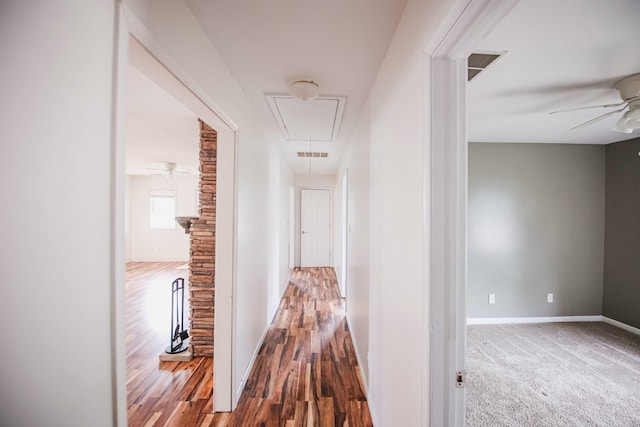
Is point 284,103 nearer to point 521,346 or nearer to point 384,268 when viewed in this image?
point 384,268

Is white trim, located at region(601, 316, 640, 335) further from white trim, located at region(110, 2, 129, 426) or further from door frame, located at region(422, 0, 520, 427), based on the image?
white trim, located at region(110, 2, 129, 426)

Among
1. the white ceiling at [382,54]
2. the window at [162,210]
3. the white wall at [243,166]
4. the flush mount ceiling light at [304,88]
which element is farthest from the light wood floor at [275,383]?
the window at [162,210]

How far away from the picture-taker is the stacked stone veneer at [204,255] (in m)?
2.40

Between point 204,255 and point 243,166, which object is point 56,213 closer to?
point 243,166

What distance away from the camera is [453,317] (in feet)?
2.81

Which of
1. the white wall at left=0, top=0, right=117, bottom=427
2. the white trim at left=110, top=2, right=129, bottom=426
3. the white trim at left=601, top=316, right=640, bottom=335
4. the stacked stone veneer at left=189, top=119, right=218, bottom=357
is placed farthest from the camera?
the white trim at left=601, top=316, right=640, bottom=335

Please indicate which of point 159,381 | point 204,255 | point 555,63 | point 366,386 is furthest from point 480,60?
point 159,381

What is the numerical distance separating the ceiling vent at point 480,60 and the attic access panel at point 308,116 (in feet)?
3.15

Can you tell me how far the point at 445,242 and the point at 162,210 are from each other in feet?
28.1

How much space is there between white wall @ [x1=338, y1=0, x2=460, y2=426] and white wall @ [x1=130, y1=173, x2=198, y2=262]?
707cm

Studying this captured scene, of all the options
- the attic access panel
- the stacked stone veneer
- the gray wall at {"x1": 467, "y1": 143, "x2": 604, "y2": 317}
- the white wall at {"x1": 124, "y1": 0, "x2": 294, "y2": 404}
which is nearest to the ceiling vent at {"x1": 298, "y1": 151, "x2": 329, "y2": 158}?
the white wall at {"x1": 124, "y1": 0, "x2": 294, "y2": 404}

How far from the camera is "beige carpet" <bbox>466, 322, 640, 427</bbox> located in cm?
187

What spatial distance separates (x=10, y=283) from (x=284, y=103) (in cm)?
213

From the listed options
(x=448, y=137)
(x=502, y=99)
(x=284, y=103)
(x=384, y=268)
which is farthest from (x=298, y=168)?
(x=448, y=137)
